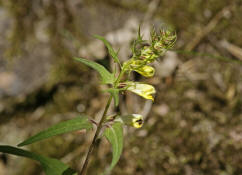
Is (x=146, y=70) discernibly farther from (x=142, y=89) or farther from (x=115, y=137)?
(x=115, y=137)

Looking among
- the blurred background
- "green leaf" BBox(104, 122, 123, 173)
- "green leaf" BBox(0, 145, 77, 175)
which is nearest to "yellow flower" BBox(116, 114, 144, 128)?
"green leaf" BBox(104, 122, 123, 173)

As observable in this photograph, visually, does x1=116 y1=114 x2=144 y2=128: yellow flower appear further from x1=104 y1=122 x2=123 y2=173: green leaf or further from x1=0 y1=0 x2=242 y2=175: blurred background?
x1=0 y1=0 x2=242 y2=175: blurred background

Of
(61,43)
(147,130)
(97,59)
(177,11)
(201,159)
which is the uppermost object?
(177,11)

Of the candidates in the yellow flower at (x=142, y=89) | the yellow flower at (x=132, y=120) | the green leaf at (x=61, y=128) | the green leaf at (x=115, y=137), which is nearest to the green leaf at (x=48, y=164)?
the green leaf at (x=61, y=128)

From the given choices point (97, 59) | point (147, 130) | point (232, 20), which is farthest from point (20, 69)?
point (232, 20)

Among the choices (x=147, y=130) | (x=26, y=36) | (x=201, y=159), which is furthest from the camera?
(x=26, y=36)

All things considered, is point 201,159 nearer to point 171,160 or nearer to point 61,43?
point 171,160

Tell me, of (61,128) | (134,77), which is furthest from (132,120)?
(134,77)
